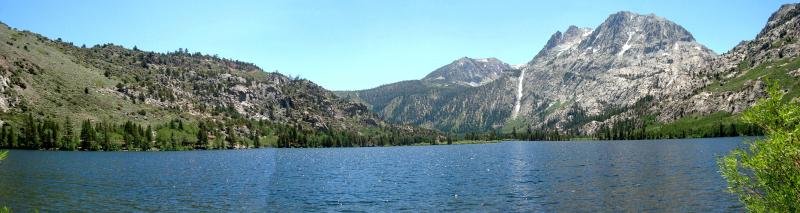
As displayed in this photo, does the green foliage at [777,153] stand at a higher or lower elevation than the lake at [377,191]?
higher

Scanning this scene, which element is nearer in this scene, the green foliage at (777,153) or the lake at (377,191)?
the green foliage at (777,153)

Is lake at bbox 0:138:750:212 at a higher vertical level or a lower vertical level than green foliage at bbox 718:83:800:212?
lower

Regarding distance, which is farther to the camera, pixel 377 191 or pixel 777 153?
pixel 377 191

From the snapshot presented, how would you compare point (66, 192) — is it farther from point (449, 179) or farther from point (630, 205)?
point (630, 205)

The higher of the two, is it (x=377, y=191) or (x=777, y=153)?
(x=777, y=153)

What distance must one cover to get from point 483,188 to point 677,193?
30.3 meters

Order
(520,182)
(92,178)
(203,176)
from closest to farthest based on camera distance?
(520,182) → (92,178) → (203,176)

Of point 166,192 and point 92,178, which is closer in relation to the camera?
point 166,192

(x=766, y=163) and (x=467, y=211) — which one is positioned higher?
(x=766, y=163)

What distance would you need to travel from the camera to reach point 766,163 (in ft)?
110

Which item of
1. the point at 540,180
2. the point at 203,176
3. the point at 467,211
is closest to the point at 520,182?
the point at 540,180

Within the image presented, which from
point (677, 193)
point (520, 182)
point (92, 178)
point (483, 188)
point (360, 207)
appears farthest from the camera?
point (92, 178)

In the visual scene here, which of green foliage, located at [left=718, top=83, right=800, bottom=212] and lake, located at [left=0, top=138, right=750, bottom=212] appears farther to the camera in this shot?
lake, located at [left=0, top=138, right=750, bottom=212]

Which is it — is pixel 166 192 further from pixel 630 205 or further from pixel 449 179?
pixel 630 205
